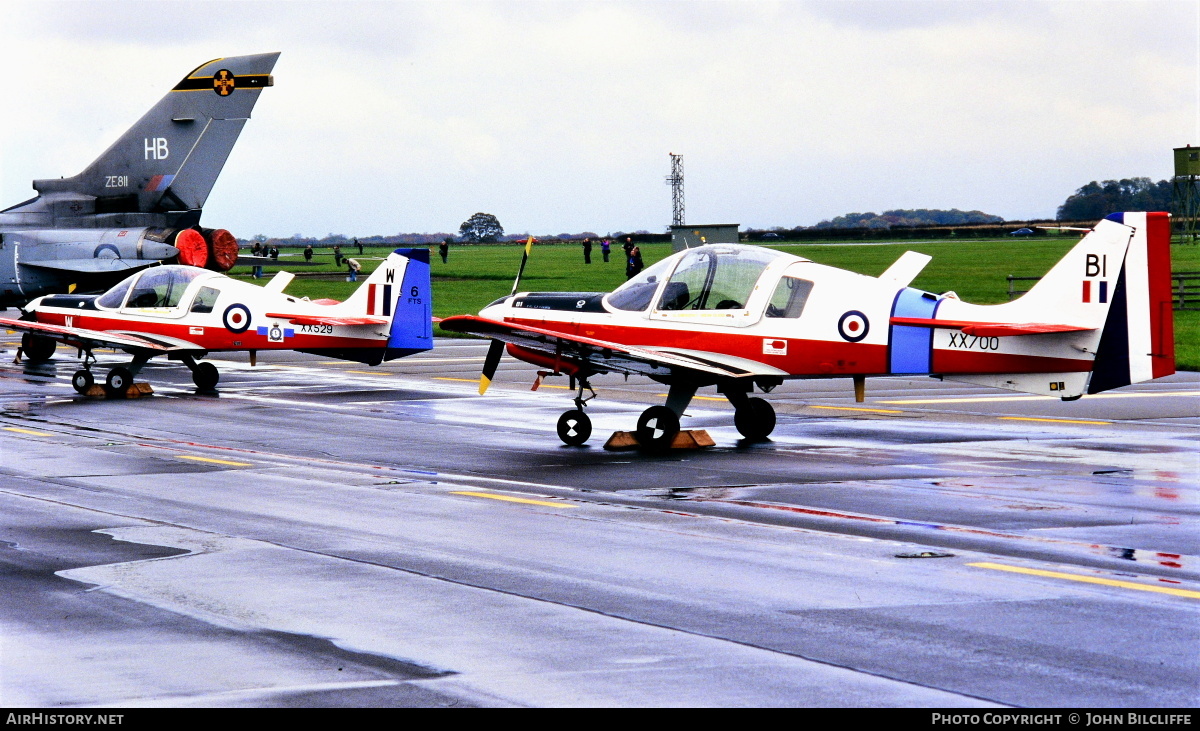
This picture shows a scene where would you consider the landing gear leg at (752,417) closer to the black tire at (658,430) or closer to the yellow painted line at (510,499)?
the black tire at (658,430)

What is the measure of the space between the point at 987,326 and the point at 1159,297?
1.83m

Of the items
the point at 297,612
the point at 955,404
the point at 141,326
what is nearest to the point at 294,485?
the point at 297,612

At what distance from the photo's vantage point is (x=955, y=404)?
21469 millimetres

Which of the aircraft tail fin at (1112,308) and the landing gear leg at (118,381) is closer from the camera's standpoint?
the aircraft tail fin at (1112,308)

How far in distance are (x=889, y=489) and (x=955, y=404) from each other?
880cm

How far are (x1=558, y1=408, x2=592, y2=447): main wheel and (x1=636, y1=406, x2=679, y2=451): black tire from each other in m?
Result: 0.81

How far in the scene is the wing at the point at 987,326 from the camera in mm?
15359

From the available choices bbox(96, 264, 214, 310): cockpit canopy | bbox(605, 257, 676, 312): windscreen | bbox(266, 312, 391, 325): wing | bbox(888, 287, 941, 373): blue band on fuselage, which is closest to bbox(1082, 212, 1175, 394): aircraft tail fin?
bbox(888, 287, 941, 373): blue band on fuselage

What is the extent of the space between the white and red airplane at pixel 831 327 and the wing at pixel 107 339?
9532 mm

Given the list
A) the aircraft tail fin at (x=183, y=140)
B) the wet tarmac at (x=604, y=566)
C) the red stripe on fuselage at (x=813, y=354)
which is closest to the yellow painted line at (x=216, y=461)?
the wet tarmac at (x=604, y=566)

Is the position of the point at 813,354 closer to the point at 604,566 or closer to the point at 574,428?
the point at 574,428

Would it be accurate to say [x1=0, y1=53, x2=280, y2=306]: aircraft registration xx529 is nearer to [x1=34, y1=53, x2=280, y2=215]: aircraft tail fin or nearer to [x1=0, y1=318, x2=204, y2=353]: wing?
[x1=34, y1=53, x2=280, y2=215]: aircraft tail fin
